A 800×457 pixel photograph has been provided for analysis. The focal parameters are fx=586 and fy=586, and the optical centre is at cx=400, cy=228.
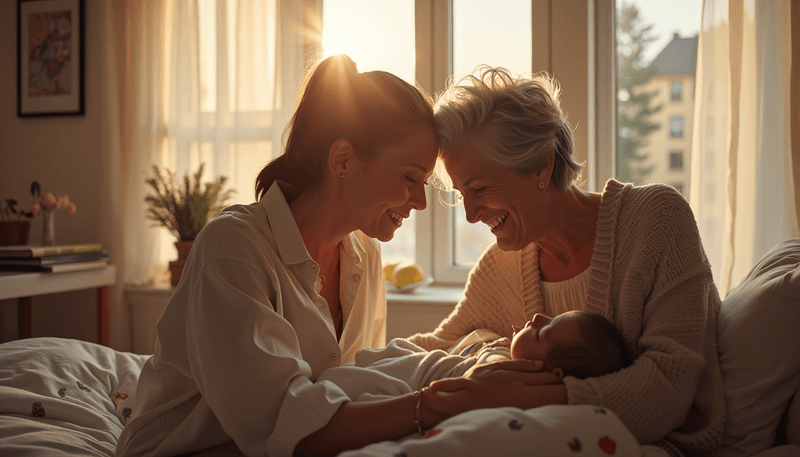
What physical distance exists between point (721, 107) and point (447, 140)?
155 cm

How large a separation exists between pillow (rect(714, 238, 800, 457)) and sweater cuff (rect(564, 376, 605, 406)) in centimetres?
34

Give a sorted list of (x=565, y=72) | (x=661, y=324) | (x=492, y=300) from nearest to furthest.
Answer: (x=661, y=324), (x=492, y=300), (x=565, y=72)

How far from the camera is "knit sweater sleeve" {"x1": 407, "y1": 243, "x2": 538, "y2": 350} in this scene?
1812 mm

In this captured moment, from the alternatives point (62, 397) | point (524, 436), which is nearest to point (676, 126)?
point (524, 436)

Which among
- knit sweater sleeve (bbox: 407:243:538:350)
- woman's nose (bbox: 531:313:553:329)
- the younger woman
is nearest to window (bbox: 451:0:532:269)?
knit sweater sleeve (bbox: 407:243:538:350)

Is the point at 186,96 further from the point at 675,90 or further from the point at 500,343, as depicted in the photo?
the point at 675,90

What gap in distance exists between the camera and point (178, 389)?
1.27 meters

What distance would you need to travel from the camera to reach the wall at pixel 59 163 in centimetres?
339

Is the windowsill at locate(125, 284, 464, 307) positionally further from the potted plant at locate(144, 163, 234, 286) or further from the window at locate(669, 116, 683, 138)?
the window at locate(669, 116, 683, 138)

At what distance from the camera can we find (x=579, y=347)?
1.33 metres

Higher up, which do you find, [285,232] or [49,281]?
[285,232]

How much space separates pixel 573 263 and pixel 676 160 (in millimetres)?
1401

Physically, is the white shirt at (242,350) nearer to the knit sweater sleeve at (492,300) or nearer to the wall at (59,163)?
the knit sweater sleeve at (492,300)

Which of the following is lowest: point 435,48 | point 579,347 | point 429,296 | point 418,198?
point 429,296
